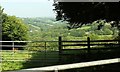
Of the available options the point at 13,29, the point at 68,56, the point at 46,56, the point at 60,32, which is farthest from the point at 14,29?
the point at 68,56

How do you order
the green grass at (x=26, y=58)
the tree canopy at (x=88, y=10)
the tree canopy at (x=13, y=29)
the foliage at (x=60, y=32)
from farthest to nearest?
the tree canopy at (x=13, y=29)
the foliage at (x=60, y=32)
the green grass at (x=26, y=58)
the tree canopy at (x=88, y=10)

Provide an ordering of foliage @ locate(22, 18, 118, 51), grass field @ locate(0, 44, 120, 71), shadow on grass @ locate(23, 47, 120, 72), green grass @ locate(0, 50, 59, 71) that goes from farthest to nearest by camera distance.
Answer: foliage @ locate(22, 18, 118, 51)
green grass @ locate(0, 50, 59, 71)
grass field @ locate(0, 44, 120, 71)
shadow on grass @ locate(23, 47, 120, 72)

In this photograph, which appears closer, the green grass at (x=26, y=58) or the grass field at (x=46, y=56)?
the grass field at (x=46, y=56)

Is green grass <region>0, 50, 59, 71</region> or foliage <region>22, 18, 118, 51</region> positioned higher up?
foliage <region>22, 18, 118, 51</region>

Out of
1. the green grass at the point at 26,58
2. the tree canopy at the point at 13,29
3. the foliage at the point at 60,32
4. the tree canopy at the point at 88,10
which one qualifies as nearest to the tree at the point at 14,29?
the tree canopy at the point at 13,29

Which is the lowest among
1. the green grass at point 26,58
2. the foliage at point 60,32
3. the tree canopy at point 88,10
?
the green grass at point 26,58

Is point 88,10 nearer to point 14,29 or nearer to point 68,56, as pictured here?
point 68,56

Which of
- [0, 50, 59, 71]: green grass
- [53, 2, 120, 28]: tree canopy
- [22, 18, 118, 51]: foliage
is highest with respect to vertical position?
[53, 2, 120, 28]: tree canopy

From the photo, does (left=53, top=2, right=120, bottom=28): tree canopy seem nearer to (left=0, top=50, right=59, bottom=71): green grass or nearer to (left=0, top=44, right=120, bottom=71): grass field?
(left=0, top=44, right=120, bottom=71): grass field

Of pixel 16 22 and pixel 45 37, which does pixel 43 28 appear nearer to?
pixel 45 37

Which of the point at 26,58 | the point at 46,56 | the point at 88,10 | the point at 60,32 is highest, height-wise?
the point at 88,10

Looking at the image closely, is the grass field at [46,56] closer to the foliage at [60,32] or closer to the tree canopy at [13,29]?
the foliage at [60,32]

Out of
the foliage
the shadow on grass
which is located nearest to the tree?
the foliage

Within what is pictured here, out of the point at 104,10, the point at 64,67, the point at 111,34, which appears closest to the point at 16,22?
the point at 111,34
